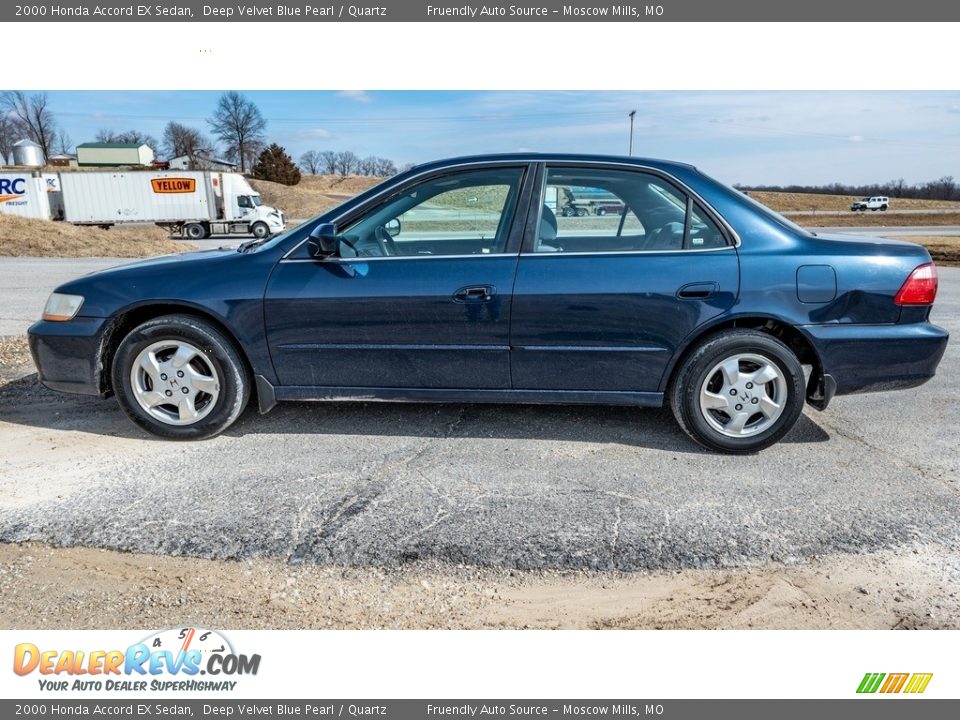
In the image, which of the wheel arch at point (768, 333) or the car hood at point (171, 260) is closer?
the wheel arch at point (768, 333)

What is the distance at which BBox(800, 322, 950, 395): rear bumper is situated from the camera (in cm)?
362

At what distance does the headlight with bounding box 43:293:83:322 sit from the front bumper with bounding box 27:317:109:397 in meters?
0.04

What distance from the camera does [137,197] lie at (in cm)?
3006

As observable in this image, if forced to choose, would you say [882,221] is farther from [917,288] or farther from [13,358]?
[13,358]

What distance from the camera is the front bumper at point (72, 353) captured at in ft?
12.7

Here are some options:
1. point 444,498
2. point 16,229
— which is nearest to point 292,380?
point 444,498

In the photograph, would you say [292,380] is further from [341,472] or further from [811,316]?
[811,316]

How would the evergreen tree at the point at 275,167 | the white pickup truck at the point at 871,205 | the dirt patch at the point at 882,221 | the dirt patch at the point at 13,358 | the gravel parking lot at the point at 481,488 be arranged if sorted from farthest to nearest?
the evergreen tree at the point at 275,167, the white pickup truck at the point at 871,205, the dirt patch at the point at 882,221, the dirt patch at the point at 13,358, the gravel parking lot at the point at 481,488

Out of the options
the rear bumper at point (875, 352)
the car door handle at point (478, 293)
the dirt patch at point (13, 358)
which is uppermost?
the car door handle at point (478, 293)

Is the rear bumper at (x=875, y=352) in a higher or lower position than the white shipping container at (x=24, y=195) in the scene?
lower

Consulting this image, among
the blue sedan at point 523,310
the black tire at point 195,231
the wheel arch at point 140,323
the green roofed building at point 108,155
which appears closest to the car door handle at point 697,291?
the blue sedan at point 523,310

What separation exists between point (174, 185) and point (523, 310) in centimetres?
3047

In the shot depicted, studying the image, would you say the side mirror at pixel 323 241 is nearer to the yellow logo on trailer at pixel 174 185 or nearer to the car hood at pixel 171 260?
the car hood at pixel 171 260

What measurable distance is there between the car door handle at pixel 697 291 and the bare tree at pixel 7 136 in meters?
76.5
